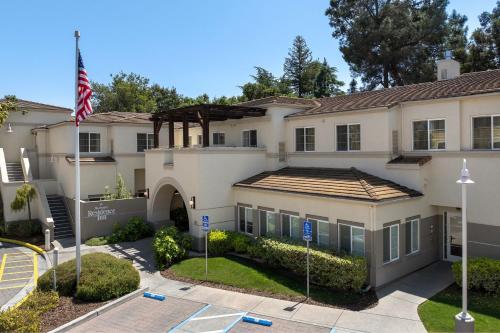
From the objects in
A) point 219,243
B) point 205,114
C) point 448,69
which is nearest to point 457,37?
point 448,69

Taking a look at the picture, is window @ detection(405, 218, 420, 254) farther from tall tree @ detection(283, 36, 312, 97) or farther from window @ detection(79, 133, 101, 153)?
tall tree @ detection(283, 36, 312, 97)

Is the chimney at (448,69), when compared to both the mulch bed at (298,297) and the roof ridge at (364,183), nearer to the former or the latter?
the roof ridge at (364,183)

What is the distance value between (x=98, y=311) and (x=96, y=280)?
1564mm

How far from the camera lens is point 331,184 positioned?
18.1 m

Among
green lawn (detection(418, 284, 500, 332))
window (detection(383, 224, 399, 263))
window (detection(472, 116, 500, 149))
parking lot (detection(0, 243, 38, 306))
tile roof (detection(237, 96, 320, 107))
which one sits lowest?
parking lot (detection(0, 243, 38, 306))

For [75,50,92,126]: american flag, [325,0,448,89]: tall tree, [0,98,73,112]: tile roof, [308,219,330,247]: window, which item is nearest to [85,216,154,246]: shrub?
[75,50,92,126]: american flag

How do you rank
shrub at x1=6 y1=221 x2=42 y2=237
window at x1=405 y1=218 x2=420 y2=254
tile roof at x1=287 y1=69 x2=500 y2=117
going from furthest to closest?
shrub at x1=6 y1=221 x2=42 y2=237 < tile roof at x1=287 y1=69 x2=500 y2=117 < window at x1=405 y1=218 x2=420 y2=254

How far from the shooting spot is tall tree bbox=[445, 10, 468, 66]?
41.7 m

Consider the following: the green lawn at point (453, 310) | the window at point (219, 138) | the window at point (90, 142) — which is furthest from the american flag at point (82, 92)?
the window at point (90, 142)

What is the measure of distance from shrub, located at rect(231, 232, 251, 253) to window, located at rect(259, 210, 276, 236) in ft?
3.01

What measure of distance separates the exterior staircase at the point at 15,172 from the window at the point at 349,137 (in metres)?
24.0

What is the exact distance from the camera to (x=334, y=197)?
53.9 ft

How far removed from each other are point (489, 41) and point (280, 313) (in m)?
40.1

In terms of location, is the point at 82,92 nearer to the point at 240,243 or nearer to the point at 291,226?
the point at 240,243
